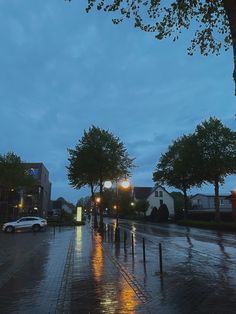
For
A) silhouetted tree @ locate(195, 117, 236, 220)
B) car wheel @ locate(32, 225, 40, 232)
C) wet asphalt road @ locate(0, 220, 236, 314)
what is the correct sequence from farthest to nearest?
silhouetted tree @ locate(195, 117, 236, 220), car wheel @ locate(32, 225, 40, 232), wet asphalt road @ locate(0, 220, 236, 314)

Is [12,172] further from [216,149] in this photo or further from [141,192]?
[141,192]

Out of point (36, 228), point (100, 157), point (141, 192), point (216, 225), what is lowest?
point (36, 228)

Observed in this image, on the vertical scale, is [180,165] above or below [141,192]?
below

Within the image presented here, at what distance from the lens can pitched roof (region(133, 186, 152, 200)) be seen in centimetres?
11919

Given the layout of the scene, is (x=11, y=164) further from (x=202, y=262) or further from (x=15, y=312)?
(x=15, y=312)

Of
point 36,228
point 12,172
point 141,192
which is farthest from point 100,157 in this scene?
point 141,192

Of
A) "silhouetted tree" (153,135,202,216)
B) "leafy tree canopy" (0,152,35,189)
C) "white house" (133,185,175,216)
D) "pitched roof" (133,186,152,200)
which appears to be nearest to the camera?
"silhouetted tree" (153,135,202,216)

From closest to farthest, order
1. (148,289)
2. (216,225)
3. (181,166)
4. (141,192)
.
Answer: (148,289) → (216,225) → (181,166) → (141,192)

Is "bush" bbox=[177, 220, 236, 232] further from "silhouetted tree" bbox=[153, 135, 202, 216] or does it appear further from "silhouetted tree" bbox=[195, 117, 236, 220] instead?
"silhouetted tree" bbox=[153, 135, 202, 216]

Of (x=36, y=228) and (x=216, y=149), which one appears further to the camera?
(x=216, y=149)

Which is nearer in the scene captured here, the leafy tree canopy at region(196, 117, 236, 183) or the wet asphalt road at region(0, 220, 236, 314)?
the wet asphalt road at region(0, 220, 236, 314)

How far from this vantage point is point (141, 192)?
399ft

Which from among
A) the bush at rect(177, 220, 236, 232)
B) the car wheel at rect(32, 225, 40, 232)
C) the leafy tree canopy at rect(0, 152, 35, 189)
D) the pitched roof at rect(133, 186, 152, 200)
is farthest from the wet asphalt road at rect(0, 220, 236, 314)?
the pitched roof at rect(133, 186, 152, 200)

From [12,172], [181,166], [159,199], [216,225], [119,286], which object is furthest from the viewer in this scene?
[159,199]
